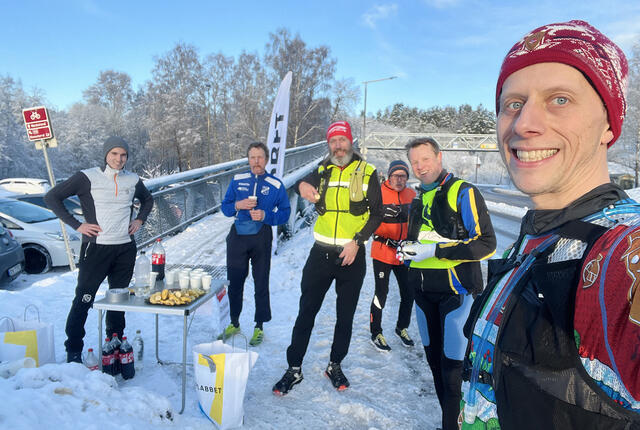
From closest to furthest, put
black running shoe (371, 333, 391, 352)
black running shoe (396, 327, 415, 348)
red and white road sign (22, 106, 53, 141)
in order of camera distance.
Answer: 1. black running shoe (371, 333, 391, 352)
2. black running shoe (396, 327, 415, 348)
3. red and white road sign (22, 106, 53, 141)

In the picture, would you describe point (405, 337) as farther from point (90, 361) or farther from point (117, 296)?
point (90, 361)

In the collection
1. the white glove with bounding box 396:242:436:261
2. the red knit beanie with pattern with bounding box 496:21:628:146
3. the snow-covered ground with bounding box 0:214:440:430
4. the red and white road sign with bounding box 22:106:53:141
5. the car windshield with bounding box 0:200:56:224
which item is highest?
the red and white road sign with bounding box 22:106:53:141

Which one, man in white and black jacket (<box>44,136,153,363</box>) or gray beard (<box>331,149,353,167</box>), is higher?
gray beard (<box>331,149,353,167</box>)

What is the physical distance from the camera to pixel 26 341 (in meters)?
3.12

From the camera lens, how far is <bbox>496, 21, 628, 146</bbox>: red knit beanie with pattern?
868 mm

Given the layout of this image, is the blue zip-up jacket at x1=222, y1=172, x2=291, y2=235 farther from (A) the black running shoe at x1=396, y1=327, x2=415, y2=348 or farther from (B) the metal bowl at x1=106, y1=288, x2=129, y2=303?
(A) the black running shoe at x1=396, y1=327, x2=415, y2=348

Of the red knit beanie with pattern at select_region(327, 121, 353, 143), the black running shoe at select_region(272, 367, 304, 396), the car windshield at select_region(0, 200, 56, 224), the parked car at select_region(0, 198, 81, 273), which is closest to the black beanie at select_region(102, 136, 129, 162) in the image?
the red knit beanie with pattern at select_region(327, 121, 353, 143)

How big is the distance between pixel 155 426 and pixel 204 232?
22.7 ft

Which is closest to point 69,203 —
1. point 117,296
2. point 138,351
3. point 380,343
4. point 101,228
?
point 101,228

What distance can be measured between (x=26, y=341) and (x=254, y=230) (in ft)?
7.64

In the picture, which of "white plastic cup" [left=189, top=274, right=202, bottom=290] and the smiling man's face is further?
"white plastic cup" [left=189, top=274, right=202, bottom=290]

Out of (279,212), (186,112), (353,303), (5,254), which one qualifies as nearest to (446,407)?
(353,303)

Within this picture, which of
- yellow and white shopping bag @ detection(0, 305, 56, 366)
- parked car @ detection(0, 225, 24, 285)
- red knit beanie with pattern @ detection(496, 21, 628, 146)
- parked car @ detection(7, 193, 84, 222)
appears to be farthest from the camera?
parked car @ detection(7, 193, 84, 222)

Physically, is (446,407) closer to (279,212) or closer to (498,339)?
(498,339)
